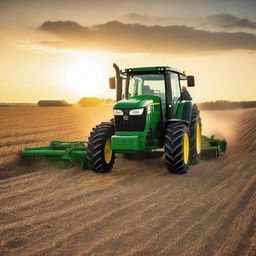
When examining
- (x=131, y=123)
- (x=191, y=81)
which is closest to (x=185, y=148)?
(x=131, y=123)

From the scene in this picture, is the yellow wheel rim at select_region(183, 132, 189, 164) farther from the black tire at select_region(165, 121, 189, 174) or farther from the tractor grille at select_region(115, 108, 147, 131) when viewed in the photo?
the tractor grille at select_region(115, 108, 147, 131)

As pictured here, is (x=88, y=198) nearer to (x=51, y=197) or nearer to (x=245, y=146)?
(x=51, y=197)

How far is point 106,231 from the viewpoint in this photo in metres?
5.38

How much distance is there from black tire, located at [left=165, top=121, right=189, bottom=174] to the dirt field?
0.22m

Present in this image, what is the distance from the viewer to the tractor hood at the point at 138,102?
9.20 metres

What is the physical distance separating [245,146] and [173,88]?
18.9 ft

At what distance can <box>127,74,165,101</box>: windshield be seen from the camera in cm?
988

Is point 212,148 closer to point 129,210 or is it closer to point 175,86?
point 175,86

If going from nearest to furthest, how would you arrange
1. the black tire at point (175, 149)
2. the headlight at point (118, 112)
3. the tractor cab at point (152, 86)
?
the black tire at point (175, 149), the headlight at point (118, 112), the tractor cab at point (152, 86)

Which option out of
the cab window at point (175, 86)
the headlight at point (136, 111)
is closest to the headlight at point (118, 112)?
the headlight at point (136, 111)

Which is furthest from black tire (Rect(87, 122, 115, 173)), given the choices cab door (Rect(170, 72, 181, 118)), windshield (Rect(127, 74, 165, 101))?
cab door (Rect(170, 72, 181, 118))

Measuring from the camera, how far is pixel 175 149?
8.98 m

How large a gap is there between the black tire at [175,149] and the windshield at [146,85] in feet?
3.36

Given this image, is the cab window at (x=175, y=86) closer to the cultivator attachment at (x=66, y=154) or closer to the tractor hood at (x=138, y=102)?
the tractor hood at (x=138, y=102)
